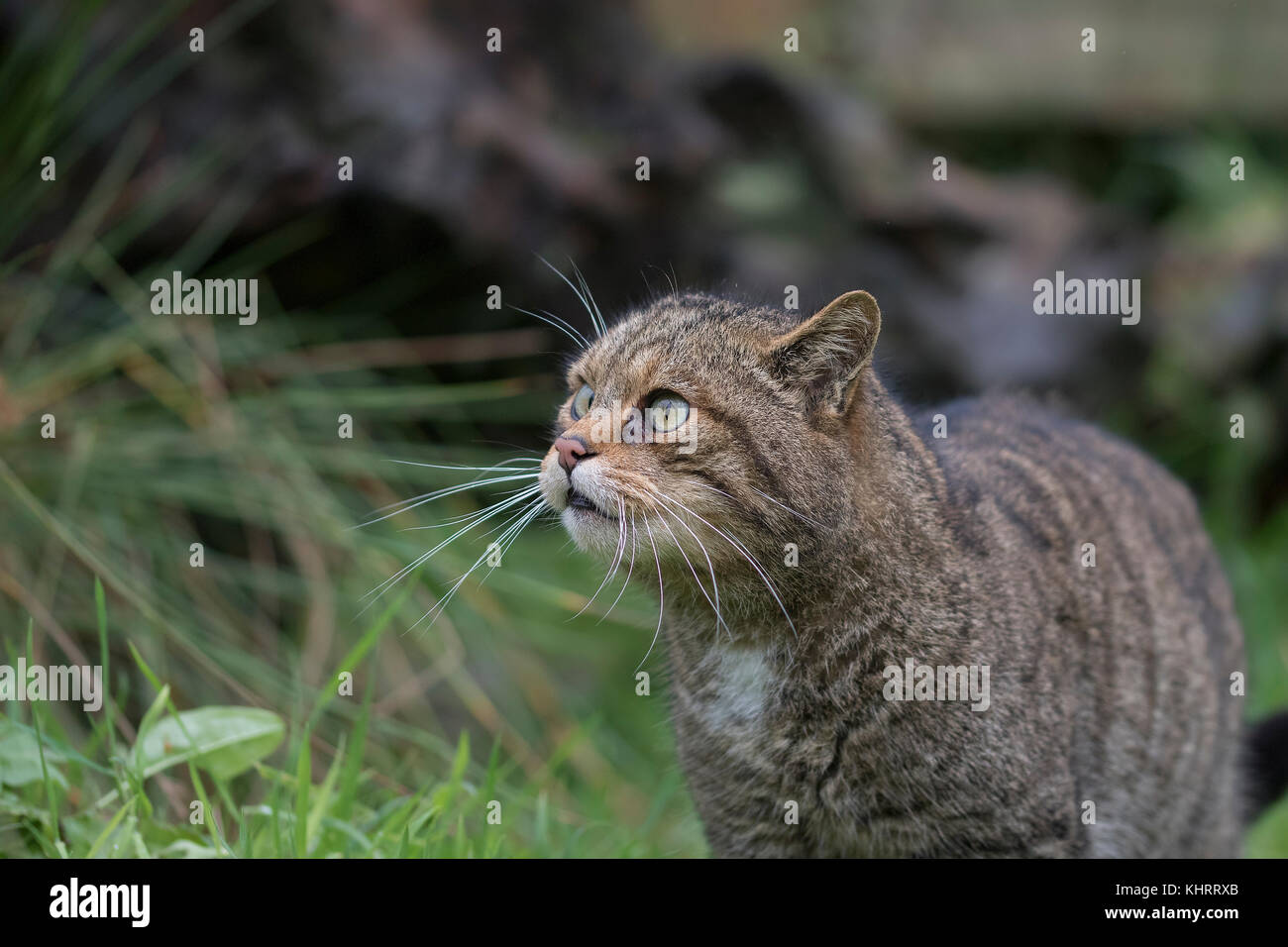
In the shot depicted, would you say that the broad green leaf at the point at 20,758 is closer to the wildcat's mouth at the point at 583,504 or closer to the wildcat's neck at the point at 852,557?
the wildcat's mouth at the point at 583,504

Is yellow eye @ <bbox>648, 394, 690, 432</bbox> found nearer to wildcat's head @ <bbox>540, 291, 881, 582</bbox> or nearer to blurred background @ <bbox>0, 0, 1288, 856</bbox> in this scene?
wildcat's head @ <bbox>540, 291, 881, 582</bbox>

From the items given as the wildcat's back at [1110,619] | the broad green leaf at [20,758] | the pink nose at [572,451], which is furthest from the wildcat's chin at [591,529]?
the broad green leaf at [20,758]

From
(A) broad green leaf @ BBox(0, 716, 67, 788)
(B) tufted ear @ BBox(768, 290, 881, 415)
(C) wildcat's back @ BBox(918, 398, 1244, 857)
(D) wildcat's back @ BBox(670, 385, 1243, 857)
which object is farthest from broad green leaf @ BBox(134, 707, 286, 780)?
(C) wildcat's back @ BBox(918, 398, 1244, 857)

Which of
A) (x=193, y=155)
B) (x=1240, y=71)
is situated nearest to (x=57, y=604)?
(x=193, y=155)

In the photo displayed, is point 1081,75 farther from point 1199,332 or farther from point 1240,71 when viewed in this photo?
point 1199,332

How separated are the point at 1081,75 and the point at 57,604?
7.69 meters

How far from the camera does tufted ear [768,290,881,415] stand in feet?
9.23

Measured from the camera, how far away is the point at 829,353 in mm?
2889

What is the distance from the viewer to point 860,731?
113 inches

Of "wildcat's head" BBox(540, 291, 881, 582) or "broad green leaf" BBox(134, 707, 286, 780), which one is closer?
"wildcat's head" BBox(540, 291, 881, 582)

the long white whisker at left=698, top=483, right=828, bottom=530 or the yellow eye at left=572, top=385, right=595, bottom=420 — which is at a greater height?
the yellow eye at left=572, top=385, right=595, bottom=420

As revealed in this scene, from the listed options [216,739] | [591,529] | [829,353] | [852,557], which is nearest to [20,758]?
[216,739]

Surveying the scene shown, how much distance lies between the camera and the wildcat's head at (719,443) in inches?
109

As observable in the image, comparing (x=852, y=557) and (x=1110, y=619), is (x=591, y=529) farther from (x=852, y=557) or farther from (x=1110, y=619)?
(x=1110, y=619)
